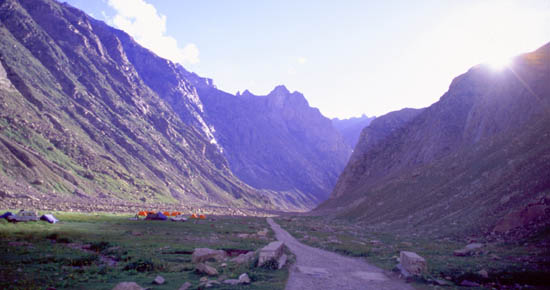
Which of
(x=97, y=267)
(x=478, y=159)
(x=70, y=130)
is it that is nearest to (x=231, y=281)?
(x=97, y=267)

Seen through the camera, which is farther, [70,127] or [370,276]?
[70,127]

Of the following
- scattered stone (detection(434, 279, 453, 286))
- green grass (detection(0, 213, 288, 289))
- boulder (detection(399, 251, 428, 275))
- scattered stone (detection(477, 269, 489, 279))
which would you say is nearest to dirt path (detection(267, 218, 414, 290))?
green grass (detection(0, 213, 288, 289))

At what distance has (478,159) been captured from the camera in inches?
2180

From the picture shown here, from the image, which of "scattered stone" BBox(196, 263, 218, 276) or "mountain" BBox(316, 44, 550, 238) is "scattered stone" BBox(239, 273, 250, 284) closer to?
"scattered stone" BBox(196, 263, 218, 276)

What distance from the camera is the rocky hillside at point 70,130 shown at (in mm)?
99250

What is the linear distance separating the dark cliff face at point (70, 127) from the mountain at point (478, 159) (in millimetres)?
84218

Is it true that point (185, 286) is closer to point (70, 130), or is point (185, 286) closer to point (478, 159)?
point (478, 159)

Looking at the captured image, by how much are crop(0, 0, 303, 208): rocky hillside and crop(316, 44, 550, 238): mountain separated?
274 feet

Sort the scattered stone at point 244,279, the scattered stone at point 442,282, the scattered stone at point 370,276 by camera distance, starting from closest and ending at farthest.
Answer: the scattered stone at point 244,279 → the scattered stone at point 442,282 → the scattered stone at point 370,276

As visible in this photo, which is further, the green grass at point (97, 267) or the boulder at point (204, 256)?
the boulder at point (204, 256)

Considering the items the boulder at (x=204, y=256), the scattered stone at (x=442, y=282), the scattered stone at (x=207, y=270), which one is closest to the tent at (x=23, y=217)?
the boulder at (x=204, y=256)

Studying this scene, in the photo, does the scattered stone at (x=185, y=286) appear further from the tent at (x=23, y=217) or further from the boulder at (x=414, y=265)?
the tent at (x=23, y=217)

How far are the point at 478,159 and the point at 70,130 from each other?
435 ft

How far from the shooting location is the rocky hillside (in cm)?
9925
